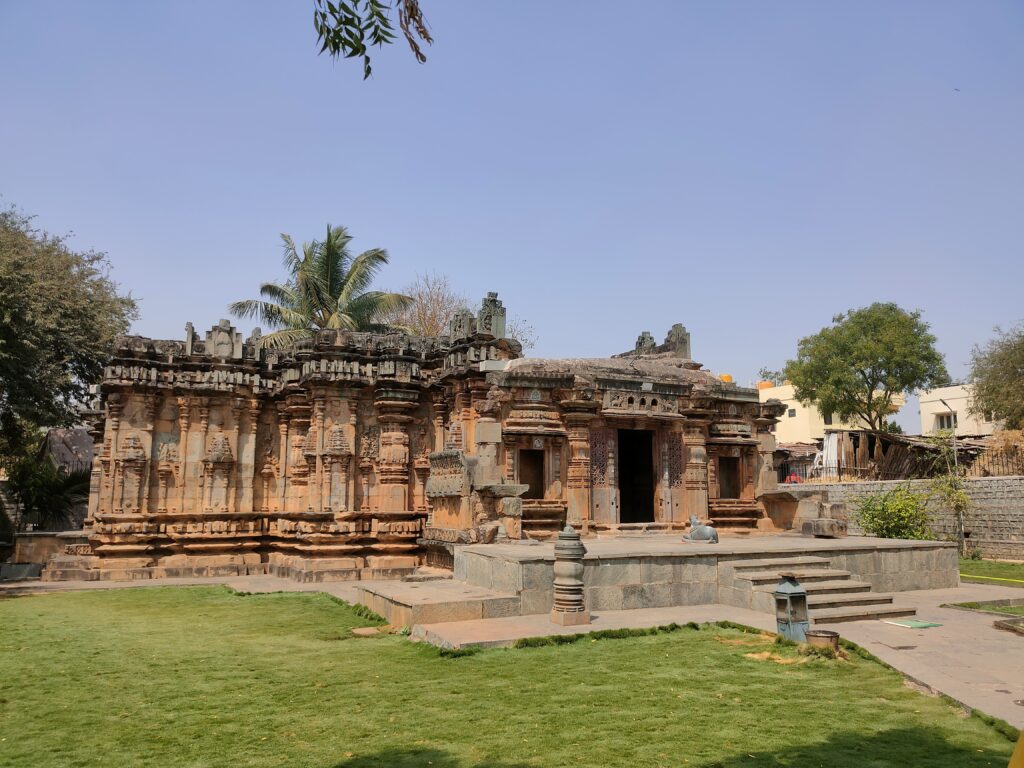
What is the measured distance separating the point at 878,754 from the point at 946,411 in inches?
1793

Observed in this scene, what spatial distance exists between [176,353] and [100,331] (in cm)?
640

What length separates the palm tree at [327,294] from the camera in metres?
28.9

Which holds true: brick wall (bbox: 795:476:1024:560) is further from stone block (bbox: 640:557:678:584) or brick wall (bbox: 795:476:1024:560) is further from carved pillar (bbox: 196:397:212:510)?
carved pillar (bbox: 196:397:212:510)

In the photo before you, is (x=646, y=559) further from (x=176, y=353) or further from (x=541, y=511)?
(x=176, y=353)

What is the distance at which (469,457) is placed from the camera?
48.5 feet

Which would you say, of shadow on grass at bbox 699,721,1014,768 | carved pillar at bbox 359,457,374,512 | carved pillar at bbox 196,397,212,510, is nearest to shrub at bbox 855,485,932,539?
carved pillar at bbox 359,457,374,512

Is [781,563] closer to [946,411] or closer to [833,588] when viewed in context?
[833,588]

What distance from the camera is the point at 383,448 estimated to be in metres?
18.1

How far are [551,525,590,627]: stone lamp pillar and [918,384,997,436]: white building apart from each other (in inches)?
1522

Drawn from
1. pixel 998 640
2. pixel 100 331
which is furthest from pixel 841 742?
pixel 100 331

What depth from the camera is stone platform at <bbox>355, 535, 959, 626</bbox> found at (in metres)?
10.4

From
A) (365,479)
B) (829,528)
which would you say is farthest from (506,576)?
(829,528)

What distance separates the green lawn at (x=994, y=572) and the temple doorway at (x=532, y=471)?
868cm

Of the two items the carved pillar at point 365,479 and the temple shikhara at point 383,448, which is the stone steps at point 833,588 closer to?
the temple shikhara at point 383,448
